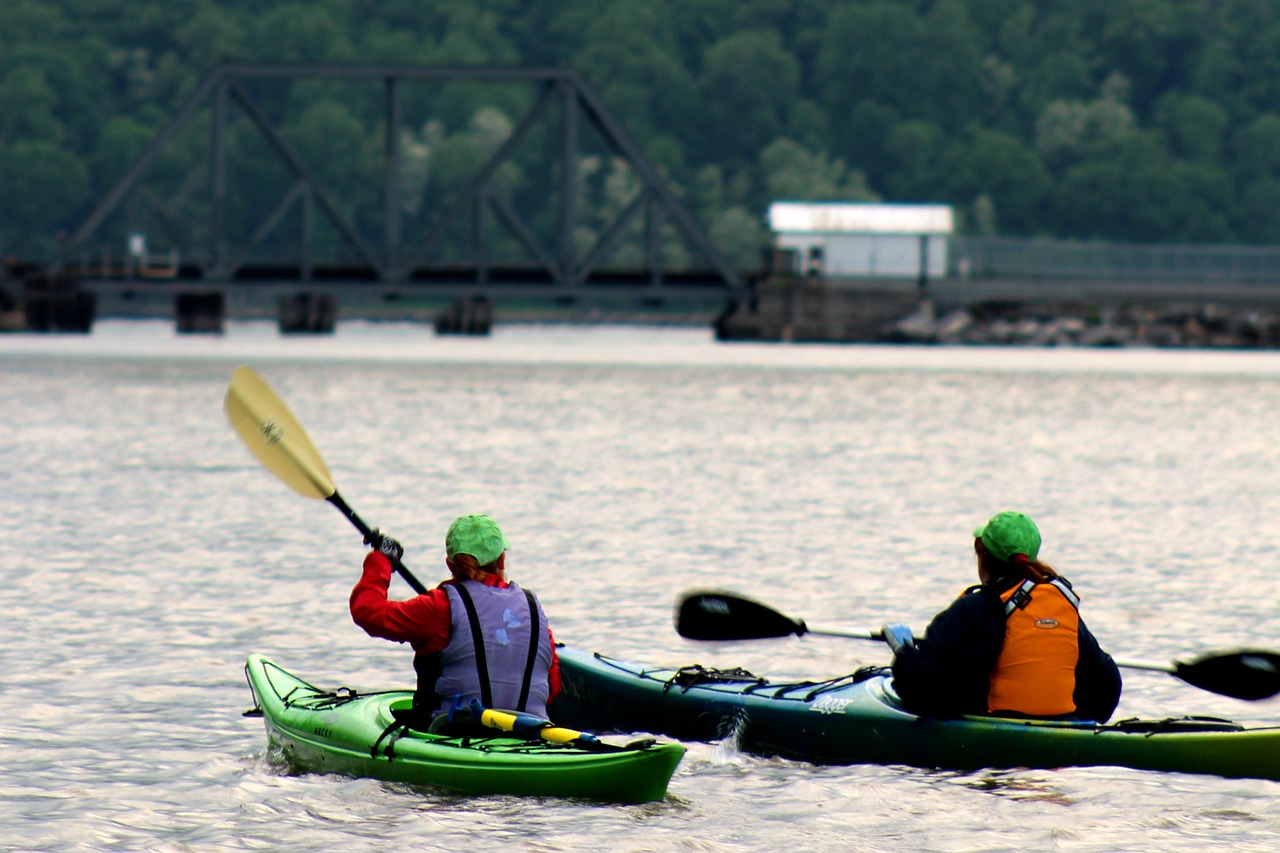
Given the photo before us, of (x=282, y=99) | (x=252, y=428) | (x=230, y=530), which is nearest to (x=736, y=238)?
(x=282, y=99)

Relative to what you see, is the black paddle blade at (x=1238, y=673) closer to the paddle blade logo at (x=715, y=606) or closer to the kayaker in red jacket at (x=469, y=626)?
the paddle blade logo at (x=715, y=606)

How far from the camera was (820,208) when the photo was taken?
79.1 meters

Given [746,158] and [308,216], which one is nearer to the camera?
[308,216]

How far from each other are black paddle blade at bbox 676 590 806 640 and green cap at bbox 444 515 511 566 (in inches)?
70.5

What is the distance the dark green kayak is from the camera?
27.0 ft

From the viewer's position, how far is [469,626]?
783 cm

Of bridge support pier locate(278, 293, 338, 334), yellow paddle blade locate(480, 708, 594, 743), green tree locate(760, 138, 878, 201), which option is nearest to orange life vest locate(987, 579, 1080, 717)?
yellow paddle blade locate(480, 708, 594, 743)

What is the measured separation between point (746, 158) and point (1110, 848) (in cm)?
14125

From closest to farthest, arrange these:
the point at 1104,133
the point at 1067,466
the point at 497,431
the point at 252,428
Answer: the point at 252,428, the point at 1067,466, the point at 497,431, the point at 1104,133

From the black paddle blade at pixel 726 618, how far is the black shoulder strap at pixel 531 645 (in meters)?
1.48

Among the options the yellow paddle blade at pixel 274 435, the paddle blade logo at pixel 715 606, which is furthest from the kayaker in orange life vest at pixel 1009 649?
the yellow paddle blade at pixel 274 435

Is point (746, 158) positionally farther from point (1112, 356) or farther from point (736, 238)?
point (1112, 356)

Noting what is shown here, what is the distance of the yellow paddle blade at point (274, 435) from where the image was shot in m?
9.46

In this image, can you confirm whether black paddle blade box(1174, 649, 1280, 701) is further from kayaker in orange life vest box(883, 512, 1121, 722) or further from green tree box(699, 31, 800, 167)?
green tree box(699, 31, 800, 167)
